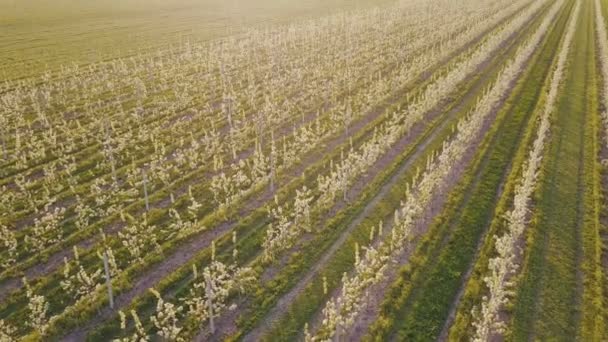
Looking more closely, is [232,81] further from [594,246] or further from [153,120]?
[594,246]

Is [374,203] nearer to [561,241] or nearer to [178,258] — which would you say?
[561,241]

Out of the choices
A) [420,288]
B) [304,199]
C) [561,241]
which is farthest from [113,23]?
[561,241]

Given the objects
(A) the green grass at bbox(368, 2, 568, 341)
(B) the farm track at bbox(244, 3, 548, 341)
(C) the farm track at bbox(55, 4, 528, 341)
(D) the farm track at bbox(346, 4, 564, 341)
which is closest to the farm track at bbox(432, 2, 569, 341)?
(A) the green grass at bbox(368, 2, 568, 341)

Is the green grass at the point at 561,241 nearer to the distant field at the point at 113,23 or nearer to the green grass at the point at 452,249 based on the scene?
the green grass at the point at 452,249

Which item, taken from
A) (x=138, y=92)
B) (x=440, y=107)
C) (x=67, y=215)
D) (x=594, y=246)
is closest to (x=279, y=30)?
(x=138, y=92)

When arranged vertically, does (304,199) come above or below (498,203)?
above

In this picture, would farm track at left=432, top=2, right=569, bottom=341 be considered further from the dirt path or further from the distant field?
the distant field
